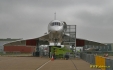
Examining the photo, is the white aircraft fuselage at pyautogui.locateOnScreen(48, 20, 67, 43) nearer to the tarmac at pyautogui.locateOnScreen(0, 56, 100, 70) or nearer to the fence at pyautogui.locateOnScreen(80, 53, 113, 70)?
the tarmac at pyautogui.locateOnScreen(0, 56, 100, 70)

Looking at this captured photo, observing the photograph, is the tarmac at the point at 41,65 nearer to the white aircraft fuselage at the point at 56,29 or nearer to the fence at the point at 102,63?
the fence at the point at 102,63

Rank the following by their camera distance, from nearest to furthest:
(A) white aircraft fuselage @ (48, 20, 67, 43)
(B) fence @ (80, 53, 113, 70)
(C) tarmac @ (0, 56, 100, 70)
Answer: (B) fence @ (80, 53, 113, 70), (C) tarmac @ (0, 56, 100, 70), (A) white aircraft fuselage @ (48, 20, 67, 43)

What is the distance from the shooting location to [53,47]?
91.2ft

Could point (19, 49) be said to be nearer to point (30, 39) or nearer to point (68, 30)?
point (30, 39)

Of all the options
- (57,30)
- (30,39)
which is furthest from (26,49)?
(57,30)

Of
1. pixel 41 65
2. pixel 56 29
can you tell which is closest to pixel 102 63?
pixel 41 65

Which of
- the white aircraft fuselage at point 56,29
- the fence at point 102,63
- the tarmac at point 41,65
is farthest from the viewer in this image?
the white aircraft fuselage at point 56,29

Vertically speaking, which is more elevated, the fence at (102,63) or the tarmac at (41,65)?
the fence at (102,63)

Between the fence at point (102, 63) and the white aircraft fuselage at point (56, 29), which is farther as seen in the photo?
the white aircraft fuselage at point (56, 29)

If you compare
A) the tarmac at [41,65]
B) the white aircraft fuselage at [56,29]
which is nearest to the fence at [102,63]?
the tarmac at [41,65]

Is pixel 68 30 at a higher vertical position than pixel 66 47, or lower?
higher

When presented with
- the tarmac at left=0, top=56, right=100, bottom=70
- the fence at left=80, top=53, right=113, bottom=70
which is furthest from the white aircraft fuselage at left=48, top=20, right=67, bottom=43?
the fence at left=80, top=53, right=113, bottom=70

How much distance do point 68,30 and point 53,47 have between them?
3925 mm

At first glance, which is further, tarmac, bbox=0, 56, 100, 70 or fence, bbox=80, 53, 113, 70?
tarmac, bbox=0, 56, 100, 70
